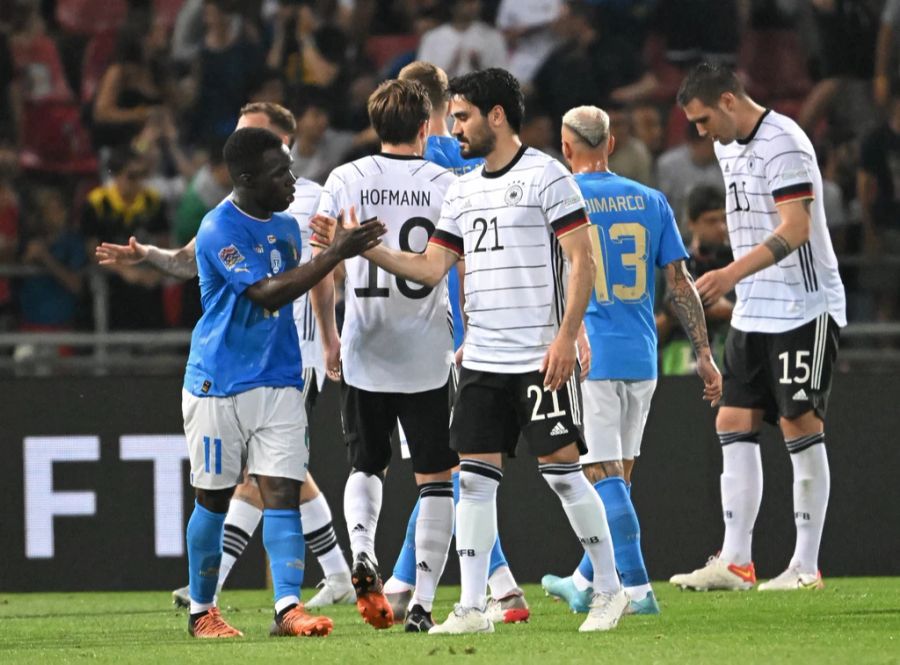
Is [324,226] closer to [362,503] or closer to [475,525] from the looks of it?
[475,525]

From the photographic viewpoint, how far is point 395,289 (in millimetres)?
6914

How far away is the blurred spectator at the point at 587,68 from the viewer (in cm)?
1349

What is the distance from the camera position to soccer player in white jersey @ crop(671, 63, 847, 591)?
816cm

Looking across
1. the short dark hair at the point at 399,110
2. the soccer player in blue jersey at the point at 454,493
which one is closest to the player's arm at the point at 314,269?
the short dark hair at the point at 399,110

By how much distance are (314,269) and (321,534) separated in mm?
2456

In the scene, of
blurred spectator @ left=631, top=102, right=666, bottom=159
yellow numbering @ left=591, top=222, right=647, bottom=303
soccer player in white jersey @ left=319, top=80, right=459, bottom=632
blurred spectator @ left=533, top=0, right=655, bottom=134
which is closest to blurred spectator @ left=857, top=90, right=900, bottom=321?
blurred spectator @ left=631, top=102, right=666, bottom=159

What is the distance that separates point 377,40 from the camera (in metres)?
14.4

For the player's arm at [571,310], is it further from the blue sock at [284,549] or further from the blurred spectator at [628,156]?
the blurred spectator at [628,156]

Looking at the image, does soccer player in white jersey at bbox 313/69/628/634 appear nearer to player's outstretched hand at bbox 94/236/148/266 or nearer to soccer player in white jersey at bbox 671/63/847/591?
player's outstretched hand at bbox 94/236/148/266

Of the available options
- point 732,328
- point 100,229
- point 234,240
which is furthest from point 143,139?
point 234,240

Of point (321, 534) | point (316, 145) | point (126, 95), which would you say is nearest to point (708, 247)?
point (321, 534)

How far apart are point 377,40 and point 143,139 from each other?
226 cm

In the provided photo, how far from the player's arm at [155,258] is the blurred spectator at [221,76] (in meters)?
6.34

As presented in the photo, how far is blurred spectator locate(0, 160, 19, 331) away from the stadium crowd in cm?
2
